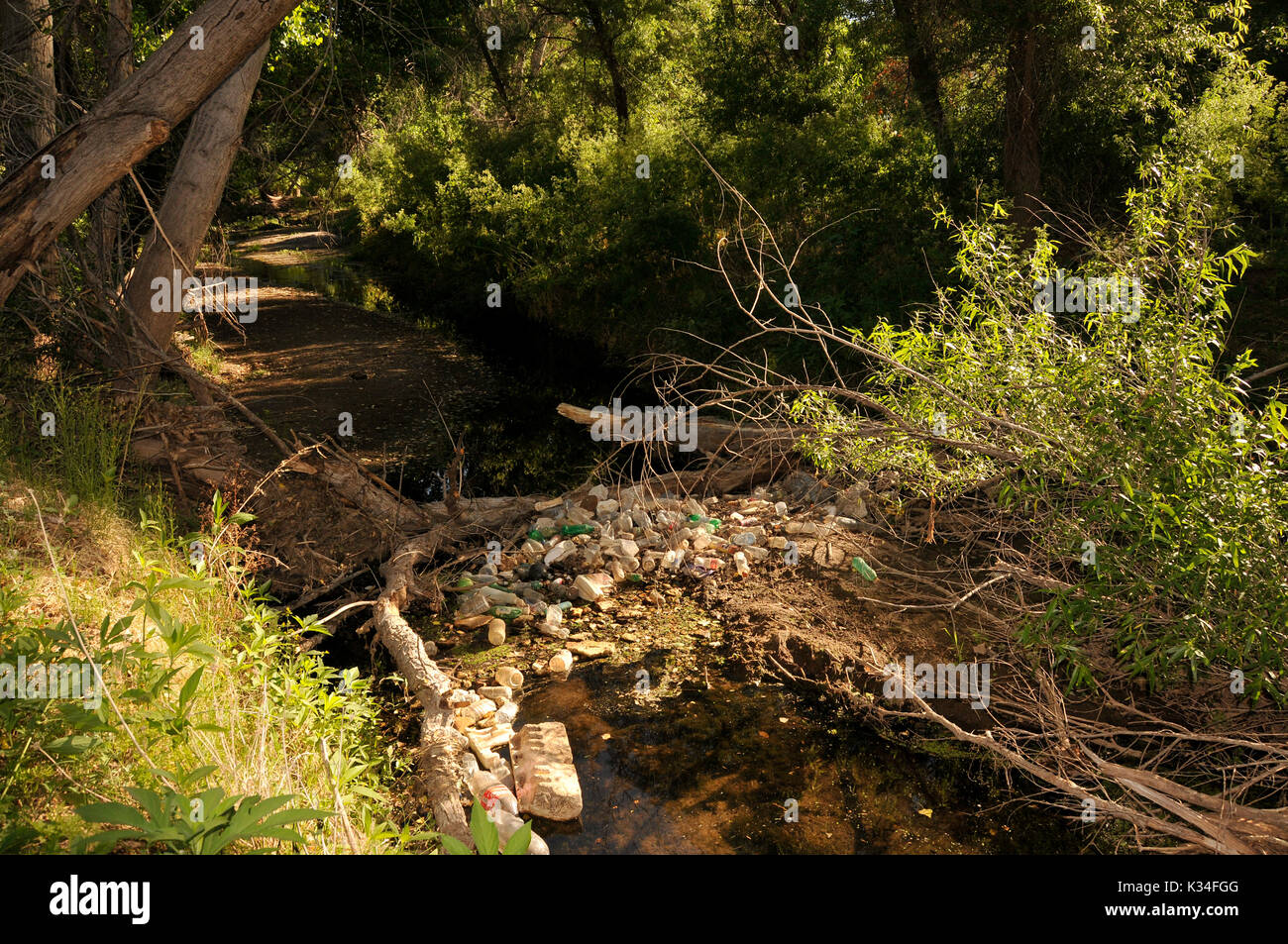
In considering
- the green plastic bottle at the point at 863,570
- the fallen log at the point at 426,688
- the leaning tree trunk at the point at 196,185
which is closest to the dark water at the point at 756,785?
the fallen log at the point at 426,688

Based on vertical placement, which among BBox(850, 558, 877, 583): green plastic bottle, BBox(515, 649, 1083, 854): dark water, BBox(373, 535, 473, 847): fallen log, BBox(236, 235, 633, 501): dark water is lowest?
BBox(515, 649, 1083, 854): dark water

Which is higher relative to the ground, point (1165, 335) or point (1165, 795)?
point (1165, 335)

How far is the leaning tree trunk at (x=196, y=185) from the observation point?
7.26m

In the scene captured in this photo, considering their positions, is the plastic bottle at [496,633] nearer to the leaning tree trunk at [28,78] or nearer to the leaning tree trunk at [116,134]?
the leaning tree trunk at [116,134]

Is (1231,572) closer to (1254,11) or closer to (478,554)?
(478,554)

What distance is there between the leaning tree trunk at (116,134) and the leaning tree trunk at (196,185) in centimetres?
263

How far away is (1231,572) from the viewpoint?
11.5ft

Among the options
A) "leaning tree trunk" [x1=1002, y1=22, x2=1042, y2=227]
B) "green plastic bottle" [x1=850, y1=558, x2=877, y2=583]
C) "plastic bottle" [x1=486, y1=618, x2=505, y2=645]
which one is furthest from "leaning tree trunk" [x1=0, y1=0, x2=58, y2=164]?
"leaning tree trunk" [x1=1002, y1=22, x2=1042, y2=227]

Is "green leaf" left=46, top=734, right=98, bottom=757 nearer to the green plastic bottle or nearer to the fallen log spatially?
the fallen log

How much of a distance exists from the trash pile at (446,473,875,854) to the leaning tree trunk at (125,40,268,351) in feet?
12.1

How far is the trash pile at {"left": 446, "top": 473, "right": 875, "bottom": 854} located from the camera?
447 cm

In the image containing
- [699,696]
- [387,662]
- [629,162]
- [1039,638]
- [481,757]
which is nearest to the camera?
[1039,638]
